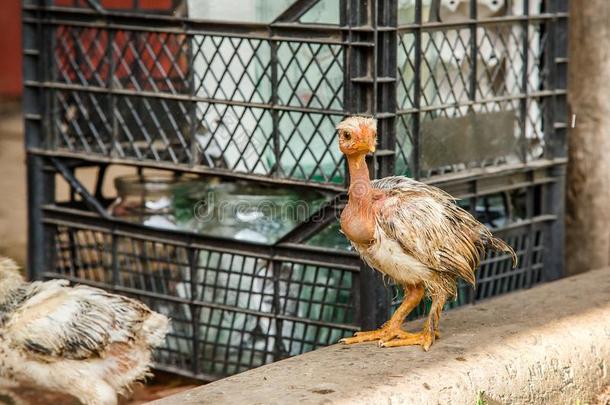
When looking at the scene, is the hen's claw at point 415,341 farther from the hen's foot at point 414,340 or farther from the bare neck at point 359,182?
the bare neck at point 359,182

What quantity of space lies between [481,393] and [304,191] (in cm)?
163

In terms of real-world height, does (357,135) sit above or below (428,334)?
above

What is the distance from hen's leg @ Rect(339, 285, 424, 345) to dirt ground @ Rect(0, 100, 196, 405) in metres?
1.49

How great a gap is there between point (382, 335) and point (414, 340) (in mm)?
134

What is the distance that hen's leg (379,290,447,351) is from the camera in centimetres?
457

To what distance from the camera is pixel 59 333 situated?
16.9 ft

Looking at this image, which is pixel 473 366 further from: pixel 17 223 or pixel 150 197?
pixel 17 223

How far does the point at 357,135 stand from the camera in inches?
174

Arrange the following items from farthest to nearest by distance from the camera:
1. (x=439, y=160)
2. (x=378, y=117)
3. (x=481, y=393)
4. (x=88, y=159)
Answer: (x=88, y=159), (x=439, y=160), (x=378, y=117), (x=481, y=393)

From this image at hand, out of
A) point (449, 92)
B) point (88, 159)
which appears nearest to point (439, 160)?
point (449, 92)

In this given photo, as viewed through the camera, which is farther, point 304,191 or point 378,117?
point 304,191

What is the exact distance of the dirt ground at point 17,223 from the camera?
19.0 feet

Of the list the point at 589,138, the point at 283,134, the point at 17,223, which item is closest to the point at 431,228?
the point at 283,134

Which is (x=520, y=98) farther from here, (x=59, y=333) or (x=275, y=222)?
(x=59, y=333)
